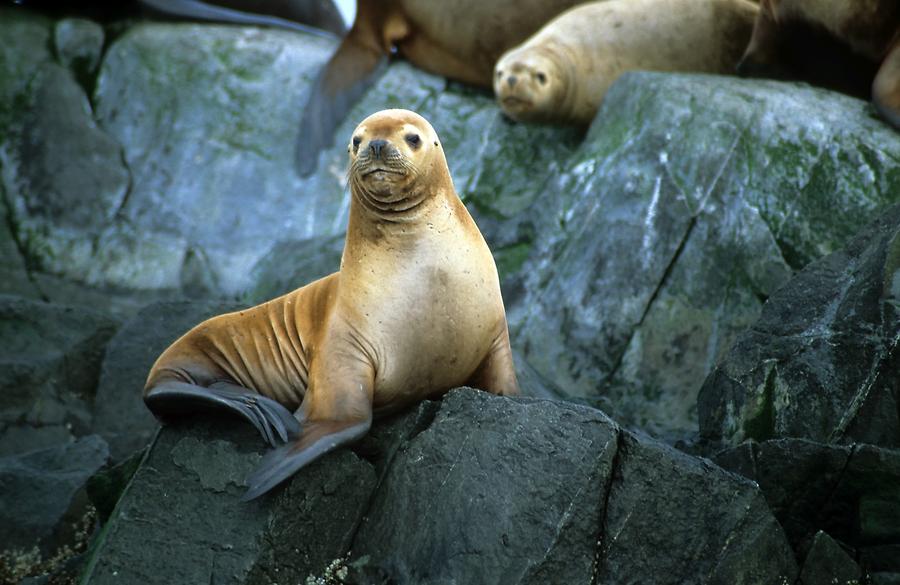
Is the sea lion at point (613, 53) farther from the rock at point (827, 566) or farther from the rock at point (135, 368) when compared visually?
the rock at point (827, 566)

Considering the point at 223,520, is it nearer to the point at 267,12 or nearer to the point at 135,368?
the point at 135,368

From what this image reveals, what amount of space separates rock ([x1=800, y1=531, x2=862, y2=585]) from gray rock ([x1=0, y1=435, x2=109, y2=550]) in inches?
124

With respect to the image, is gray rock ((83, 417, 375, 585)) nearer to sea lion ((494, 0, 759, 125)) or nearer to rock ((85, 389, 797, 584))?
rock ((85, 389, 797, 584))

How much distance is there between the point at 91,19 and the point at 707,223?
573 cm

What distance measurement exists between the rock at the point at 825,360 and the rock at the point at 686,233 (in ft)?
4.43

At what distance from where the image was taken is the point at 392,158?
4352 millimetres

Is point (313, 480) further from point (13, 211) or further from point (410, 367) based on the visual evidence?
point (13, 211)

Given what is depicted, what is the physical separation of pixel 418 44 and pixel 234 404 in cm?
590

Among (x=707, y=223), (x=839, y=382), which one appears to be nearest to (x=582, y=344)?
(x=707, y=223)

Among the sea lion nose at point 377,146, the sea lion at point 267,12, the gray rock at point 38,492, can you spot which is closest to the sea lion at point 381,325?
the sea lion nose at point 377,146

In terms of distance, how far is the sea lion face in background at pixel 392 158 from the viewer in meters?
4.36

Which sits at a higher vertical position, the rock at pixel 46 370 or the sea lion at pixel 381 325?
the sea lion at pixel 381 325

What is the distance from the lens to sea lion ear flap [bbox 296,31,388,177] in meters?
9.33

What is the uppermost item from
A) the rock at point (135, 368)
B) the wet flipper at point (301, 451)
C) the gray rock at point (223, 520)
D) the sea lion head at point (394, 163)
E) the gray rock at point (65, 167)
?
the sea lion head at point (394, 163)
